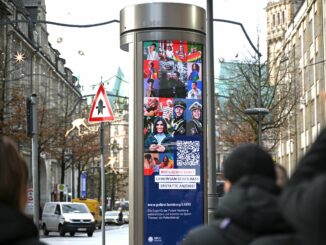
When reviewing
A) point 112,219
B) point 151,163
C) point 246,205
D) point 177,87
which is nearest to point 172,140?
point 151,163

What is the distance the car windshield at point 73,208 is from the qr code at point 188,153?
28.7 m

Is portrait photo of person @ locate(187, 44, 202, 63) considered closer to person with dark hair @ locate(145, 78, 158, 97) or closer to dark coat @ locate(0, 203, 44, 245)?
person with dark hair @ locate(145, 78, 158, 97)

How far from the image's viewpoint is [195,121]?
1042cm

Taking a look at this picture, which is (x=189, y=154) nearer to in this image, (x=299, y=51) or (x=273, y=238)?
(x=273, y=238)

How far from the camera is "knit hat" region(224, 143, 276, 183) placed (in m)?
3.03

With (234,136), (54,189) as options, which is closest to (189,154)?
(234,136)

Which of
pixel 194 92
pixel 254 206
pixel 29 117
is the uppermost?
pixel 194 92

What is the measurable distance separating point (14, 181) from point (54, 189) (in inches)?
3158

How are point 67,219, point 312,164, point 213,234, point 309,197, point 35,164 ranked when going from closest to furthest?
1. point 309,197
2. point 312,164
3. point 213,234
4. point 35,164
5. point 67,219

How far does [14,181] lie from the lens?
107 inches

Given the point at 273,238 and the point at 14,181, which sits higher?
the point at 14,181

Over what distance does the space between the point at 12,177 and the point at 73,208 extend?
121ft

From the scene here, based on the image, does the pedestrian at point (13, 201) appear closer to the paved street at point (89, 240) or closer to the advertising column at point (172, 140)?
the advertising column at point (172, 140)

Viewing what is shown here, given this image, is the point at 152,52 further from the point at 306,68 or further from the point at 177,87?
the point at 306,68
